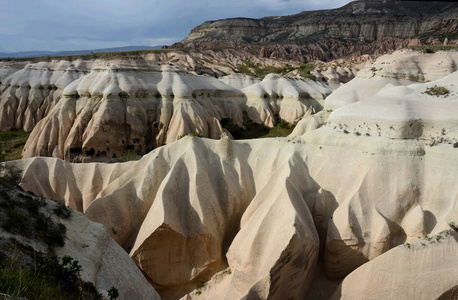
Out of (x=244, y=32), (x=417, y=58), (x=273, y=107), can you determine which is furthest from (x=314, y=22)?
(x=417, y=58)

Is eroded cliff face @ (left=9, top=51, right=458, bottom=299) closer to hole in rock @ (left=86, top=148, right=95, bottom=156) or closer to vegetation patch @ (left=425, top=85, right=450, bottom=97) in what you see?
vegetation patch @ (left=425, top=85, right=450, bottom=97)

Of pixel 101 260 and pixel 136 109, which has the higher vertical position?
pixel 136 109

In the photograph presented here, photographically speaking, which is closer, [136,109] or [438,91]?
[438,91]

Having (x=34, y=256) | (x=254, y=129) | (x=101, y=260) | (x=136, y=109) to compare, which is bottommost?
(x=254, y=129)

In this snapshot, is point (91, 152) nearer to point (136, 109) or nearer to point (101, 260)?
point (136, 109)

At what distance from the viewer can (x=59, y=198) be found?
56.7 ft

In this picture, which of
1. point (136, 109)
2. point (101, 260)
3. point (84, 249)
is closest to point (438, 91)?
point (101, 260)

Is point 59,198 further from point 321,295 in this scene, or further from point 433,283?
point 433,283

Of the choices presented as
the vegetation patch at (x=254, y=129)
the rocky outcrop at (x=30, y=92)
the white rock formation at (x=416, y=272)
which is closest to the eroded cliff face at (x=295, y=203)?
the white rock formation at (x=416, y=272)

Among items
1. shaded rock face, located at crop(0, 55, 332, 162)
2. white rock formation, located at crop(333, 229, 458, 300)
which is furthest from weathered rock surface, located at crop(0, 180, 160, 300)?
shaded rock face, located at crop(0, 55, 332, 162)

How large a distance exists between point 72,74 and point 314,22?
315ft

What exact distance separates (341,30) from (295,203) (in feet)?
371

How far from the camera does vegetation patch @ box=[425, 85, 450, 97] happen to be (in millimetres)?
16156

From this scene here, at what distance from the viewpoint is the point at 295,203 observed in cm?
1308
